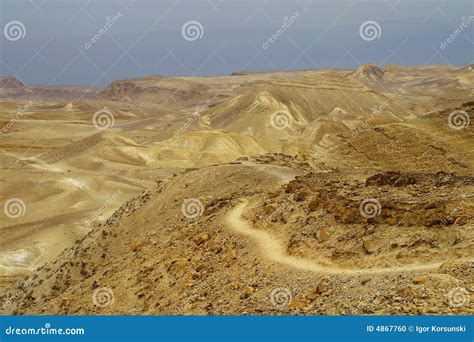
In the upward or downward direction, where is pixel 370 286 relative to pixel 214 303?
downward

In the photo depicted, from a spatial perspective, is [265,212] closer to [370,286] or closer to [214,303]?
[214,303]

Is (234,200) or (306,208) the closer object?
(306,208)

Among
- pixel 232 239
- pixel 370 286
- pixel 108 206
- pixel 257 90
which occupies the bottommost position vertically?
pixel 370 286

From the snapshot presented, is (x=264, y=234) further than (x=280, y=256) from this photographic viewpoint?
Yes

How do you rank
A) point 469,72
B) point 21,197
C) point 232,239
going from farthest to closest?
point 469,72 → point 21,197 → point 232,239

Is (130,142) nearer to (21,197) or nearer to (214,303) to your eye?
(21,197)

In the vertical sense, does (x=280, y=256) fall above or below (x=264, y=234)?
below

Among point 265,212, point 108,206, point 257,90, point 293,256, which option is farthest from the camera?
point 257,90

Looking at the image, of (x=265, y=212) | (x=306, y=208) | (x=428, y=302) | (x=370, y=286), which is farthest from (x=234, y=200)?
(x=428, y=302)
